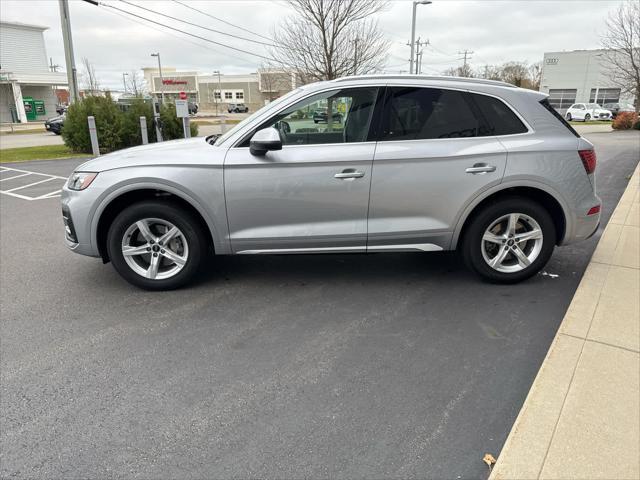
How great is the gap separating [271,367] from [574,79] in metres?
72.8

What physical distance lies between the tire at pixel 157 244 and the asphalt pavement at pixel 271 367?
18 cm

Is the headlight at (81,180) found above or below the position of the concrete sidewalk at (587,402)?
above

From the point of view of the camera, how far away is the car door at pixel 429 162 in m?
4.07

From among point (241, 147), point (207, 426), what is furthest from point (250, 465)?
point (241, 147)

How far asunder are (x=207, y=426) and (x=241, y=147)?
232cm

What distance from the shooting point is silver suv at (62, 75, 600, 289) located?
4.02 meters

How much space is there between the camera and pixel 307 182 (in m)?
4.02

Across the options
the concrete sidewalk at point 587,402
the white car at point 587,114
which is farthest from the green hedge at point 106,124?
the white car at point 587,114

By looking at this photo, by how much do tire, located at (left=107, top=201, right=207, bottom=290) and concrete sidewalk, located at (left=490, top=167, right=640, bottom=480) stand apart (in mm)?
2878

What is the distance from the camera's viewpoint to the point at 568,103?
62.8m

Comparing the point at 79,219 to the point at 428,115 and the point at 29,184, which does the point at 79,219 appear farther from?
the point at 29,184

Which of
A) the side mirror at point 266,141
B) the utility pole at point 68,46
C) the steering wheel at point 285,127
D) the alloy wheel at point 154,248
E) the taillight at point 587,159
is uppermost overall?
the utility pole at point 68,46

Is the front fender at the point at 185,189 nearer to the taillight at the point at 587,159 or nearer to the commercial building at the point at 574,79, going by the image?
the taillight at the point at 587,159

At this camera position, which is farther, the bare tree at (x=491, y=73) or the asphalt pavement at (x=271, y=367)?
the bare tree at (x=491, y=73)
